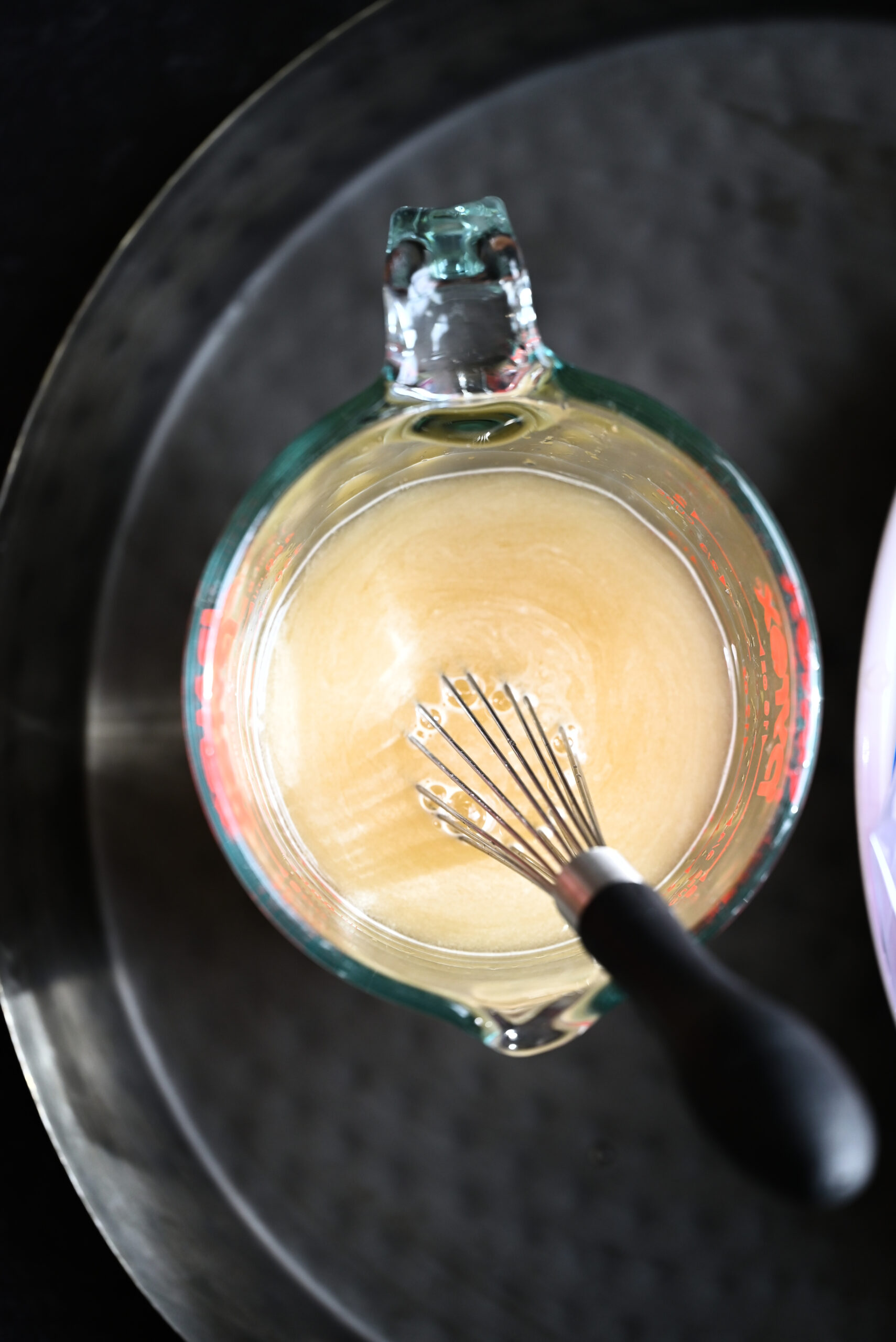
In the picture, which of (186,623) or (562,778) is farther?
(186,623)

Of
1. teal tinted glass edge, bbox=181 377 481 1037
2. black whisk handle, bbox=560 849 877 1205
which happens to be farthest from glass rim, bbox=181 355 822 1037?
black whisk handle, bbox=560 849 877 1205

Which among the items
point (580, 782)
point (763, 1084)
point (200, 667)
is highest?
point (200, 667)

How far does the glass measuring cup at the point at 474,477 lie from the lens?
0.36 meters

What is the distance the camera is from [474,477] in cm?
42

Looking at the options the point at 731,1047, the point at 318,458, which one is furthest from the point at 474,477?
the point at 731,1047

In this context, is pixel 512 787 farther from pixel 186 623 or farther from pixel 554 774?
pixel 186 623

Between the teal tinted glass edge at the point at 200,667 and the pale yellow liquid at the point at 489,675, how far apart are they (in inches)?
1.4

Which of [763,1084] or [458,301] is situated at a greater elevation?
[458,301]

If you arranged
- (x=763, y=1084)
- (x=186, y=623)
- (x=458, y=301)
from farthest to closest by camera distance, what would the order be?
(x=186, y=623)
(x=458, y=301)
(x=763, y=1084)

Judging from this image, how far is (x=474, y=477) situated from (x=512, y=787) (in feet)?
0.38

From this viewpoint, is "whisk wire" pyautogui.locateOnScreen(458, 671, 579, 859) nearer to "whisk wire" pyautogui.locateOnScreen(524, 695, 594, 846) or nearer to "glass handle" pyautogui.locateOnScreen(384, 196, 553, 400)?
"whisk wire" pyautogui.locateOnScreen(524, 695, 594, 846)

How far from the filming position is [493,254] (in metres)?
0.36

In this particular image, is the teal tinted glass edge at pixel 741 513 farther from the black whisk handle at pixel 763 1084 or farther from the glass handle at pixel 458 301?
the black whisk handle at pixel 763 1084

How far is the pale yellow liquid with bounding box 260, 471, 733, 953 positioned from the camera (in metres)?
0.41
